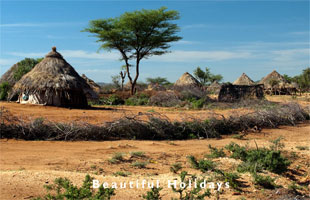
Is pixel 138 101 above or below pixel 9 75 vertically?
below

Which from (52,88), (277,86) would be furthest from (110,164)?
(277,86)

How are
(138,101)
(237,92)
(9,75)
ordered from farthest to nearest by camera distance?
1. (9,75)
2. (237,92)
3. (138,101)

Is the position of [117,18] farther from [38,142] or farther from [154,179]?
[154,179]

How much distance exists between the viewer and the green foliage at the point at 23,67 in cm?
2083

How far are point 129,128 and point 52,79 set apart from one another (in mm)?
5216

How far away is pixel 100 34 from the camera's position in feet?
78.2

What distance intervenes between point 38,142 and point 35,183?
318 cm

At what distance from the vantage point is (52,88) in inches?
475

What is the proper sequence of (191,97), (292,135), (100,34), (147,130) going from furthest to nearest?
(100,34)
(191,97)
(292,135)
(147,130)

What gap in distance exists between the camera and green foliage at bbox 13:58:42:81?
20828 millimetres

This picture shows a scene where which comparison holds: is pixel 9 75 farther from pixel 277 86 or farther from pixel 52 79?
pixel 277 86

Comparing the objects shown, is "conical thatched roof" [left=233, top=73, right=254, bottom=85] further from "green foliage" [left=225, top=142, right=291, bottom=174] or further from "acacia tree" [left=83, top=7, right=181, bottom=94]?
"green foliage" [left=225, top=142, right=291, bottom=174]

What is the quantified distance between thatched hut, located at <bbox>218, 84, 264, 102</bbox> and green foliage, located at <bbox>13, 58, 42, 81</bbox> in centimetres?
1165

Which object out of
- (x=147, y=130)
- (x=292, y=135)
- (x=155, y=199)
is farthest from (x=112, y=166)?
(x=292, y=135)
